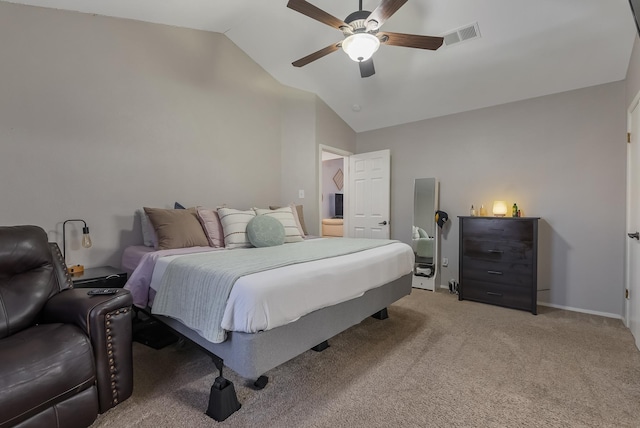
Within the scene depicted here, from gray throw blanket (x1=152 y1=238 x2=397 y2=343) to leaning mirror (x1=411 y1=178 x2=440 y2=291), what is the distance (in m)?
2.31

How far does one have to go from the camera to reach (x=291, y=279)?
5.51 ft

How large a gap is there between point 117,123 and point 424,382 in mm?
3333

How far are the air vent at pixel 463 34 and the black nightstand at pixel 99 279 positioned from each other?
3.75 meters

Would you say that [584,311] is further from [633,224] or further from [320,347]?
[320,347]

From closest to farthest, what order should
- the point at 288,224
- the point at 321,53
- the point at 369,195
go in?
the point at 321,53 < the point at 288,224 < the point at 369,195

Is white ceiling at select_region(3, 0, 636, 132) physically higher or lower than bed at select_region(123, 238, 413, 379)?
higher

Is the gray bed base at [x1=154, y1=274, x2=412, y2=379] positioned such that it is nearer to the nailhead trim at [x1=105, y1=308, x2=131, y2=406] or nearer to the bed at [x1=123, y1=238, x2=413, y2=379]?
the bed at [x1=123, y1=238, x2=413, y2=379]

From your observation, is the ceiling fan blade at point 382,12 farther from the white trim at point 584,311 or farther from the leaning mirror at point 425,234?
the white trim at point 584,311

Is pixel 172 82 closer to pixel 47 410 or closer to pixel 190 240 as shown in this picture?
pixel 190 240

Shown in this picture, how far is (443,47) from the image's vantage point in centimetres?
320

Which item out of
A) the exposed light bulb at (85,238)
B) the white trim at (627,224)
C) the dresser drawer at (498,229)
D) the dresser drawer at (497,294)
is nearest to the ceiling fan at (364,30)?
the dresser drawer at (498,229)

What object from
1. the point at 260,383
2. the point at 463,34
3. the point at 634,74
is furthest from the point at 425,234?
the point at 260,383

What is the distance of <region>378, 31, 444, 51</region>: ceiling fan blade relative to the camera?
2.26 meters

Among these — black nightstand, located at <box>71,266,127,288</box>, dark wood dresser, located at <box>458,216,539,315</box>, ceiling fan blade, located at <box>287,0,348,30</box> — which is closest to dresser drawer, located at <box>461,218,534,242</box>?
dark wood dresser, located at <box>458,216,539,315</box>
